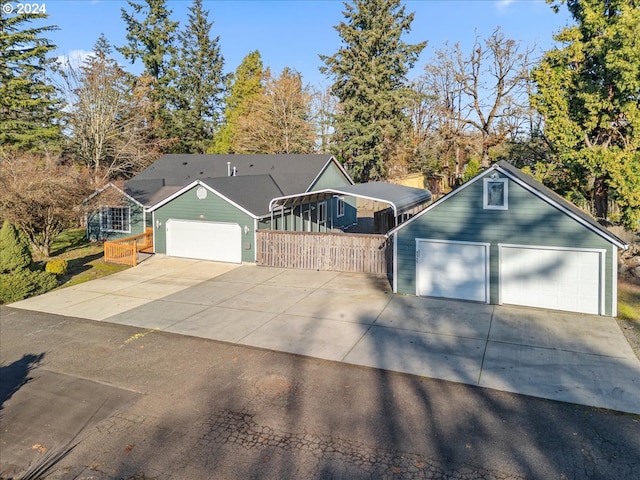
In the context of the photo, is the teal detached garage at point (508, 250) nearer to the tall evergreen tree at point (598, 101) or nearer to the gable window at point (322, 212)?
the tall evergreen tree at point (598, 101)

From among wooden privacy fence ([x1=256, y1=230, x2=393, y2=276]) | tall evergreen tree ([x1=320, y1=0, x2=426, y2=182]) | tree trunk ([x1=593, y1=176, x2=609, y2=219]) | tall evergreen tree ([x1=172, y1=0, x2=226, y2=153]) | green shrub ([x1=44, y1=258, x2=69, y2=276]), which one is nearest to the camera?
green shrub ([x1=44, y1=258, x2=69, y2=276])

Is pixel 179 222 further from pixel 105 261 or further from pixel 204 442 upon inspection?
pixel 204 442

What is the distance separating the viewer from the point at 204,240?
781 inches

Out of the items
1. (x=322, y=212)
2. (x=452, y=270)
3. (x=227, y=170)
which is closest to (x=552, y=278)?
(x=452, y=270)

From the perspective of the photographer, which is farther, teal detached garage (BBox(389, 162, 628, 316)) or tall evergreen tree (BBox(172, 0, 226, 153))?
tall evergreen tree (BBox(172, 0, 226, 153))

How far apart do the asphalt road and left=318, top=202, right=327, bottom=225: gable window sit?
16.6m

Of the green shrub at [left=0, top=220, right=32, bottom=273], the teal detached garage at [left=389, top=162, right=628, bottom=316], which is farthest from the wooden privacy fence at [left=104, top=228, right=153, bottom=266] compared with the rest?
the teal detached garage at [left=389, top=162, right=628, bottom=316]

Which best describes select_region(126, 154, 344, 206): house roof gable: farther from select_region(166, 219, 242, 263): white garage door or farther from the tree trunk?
the tree trunk

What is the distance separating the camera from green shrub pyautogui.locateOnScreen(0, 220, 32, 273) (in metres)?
14.2

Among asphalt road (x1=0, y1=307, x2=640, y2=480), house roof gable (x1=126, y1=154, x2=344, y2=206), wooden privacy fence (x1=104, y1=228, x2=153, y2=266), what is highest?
house roof gable (x1=126, y1=154, x2=344, y2=206)

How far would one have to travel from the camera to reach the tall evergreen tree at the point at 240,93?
44438mm

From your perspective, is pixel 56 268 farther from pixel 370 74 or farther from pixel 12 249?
pixel 370 74

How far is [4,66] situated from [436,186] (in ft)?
110

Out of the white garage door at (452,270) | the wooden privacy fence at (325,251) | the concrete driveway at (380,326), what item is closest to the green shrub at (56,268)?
the concrete driveway at (380,326)
